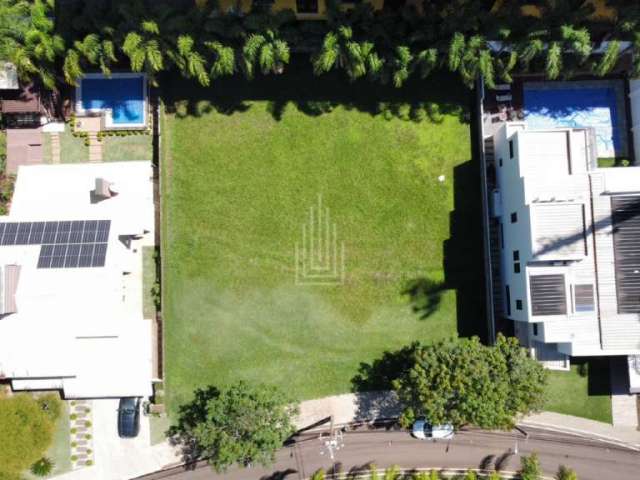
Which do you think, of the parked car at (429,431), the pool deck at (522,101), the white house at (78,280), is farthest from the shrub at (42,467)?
the pool deck at (522,101)

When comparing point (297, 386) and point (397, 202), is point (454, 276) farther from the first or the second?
Answer: point (297, 386)

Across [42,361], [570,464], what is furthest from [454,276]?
[42,361]

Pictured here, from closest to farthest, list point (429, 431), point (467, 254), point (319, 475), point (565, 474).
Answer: point (565, 474) < point (319, 475) < point (429, 431) < point (467, 254)

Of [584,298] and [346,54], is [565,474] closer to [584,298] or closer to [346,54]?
[584,298]

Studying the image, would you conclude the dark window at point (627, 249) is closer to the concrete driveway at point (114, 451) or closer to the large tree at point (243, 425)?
the large tree at point (243, 425)

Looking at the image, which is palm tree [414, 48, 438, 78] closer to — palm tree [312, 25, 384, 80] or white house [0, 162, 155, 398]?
palm tree [312, 25, 384, 80]

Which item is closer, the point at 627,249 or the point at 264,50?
the point at 627,249

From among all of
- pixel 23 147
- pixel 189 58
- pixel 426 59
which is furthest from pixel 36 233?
pixel 426 59
